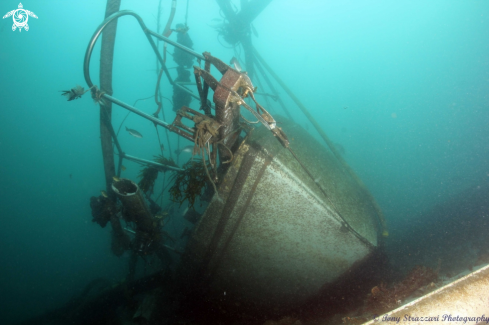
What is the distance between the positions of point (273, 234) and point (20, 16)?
6214cm

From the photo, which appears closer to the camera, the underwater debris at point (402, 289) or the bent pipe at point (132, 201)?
the underwater debris at point (402, 289)

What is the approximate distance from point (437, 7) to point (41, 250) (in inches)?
3943

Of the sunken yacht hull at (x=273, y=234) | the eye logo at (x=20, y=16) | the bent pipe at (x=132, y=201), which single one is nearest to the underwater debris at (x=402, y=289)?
the sunken yacht hull at (x=273, y=234)

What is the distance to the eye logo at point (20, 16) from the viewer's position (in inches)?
1398

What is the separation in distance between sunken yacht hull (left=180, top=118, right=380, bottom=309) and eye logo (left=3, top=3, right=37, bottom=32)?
47908 millimetres

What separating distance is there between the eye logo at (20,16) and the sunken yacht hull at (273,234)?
157 ft

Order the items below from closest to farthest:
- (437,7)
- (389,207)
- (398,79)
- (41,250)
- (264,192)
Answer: (264,192)
(389,207)
(41,250)
(398,79)
(437,7)

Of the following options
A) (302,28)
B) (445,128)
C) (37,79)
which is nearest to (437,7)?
(302,28)

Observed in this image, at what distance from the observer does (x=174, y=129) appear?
2.10 m

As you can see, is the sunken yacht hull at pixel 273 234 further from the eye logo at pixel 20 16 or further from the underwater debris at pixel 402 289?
the eye logo at pixel 20 16

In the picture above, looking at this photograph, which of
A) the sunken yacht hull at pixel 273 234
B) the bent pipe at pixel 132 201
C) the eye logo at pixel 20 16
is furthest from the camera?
the eye logo at pixel 20 16

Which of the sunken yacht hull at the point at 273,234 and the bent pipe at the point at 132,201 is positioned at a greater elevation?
the bent pipe at the point at 132,201

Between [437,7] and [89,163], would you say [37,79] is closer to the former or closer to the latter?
[89,163]

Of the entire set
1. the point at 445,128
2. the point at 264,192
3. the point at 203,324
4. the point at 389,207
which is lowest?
the point at 445,128
